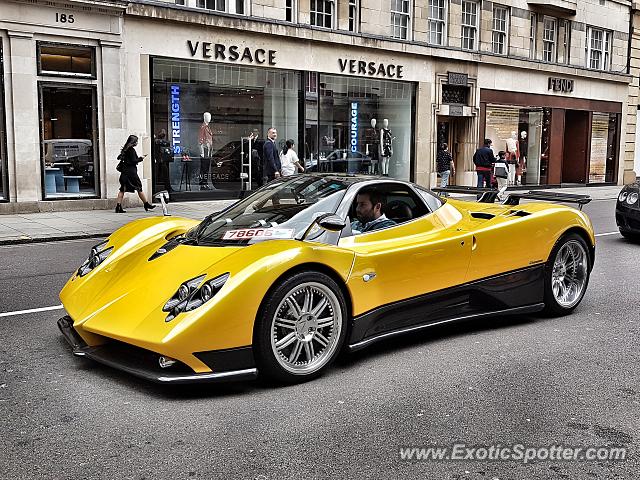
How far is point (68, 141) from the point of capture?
16641mm

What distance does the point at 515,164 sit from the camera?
26.9 m

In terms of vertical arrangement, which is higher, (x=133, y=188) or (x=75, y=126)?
(x=75, y=126)

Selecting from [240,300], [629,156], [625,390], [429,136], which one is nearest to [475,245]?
[625,390]

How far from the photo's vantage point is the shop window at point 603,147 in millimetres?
30719

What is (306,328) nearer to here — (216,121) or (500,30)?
(216,121)

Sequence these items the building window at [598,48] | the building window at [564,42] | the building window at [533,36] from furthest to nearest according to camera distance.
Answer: the building window at [598,48]
the building window at [564,42]
the building window at [533,36]

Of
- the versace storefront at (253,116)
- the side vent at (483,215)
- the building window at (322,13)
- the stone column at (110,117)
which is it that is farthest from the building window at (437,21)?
the side vent at (483,215)

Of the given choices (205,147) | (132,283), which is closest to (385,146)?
(205,147)

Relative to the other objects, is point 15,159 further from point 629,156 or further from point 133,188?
point 629,156

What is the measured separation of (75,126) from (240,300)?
1369 centimetres

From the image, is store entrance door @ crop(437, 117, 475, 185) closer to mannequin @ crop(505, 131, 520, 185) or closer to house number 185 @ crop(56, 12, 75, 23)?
mannequin @ crop(505, 131, 520, 185)

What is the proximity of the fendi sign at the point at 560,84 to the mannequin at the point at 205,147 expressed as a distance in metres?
15.2

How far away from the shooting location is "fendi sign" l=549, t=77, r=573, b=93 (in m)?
28.1

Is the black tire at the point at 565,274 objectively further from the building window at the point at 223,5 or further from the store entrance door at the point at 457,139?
the store entrance door at the point at 457,139
